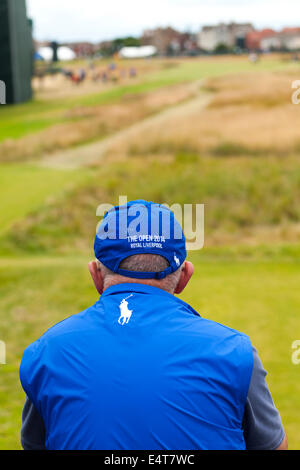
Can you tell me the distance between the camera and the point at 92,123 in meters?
11.6

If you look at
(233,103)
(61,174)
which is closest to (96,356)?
(61,174)

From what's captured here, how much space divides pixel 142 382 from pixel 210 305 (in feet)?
10.3

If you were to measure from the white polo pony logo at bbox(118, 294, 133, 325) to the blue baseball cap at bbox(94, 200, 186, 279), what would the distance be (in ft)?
0.25

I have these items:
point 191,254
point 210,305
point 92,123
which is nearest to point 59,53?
point 92,123

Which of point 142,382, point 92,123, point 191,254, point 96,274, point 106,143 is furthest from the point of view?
point 92,123

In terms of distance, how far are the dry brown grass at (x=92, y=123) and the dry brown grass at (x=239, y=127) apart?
936 millimetres

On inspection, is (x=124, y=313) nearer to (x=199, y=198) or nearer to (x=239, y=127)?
(x=199, y=198)

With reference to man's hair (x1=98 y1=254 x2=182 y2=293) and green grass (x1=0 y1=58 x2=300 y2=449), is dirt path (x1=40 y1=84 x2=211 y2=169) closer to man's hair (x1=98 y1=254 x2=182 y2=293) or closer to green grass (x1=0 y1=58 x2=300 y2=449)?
green grass (x1=0 y1=58 x2=300 y2=449)

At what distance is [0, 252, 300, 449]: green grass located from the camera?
294 centimetres

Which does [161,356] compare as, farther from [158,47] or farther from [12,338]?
[158,47]

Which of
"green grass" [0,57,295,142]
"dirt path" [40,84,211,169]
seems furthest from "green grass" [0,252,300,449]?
"green grass" [0,57,295,142]

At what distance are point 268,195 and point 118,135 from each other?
13.9 feet

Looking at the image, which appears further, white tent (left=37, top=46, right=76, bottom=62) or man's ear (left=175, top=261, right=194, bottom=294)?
white tent (left=37, top=46, right=76, bottom=62)

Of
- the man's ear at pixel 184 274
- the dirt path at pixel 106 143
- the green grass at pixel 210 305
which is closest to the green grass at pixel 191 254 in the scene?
Result: the green grass at pixel 210 305
